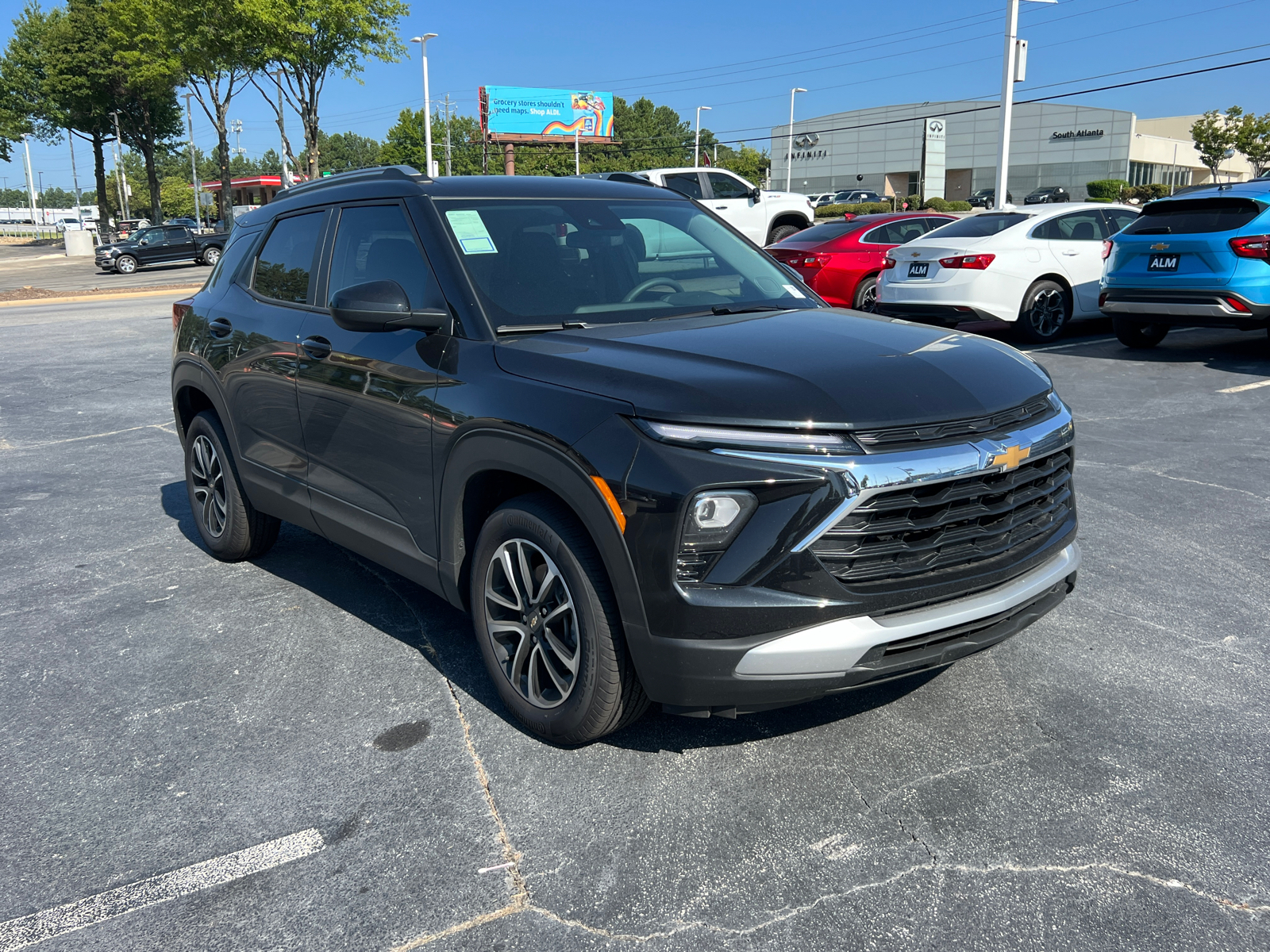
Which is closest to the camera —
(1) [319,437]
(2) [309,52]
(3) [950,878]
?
(3) [950,878]

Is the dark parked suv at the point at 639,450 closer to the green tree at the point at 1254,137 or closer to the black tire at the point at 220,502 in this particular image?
the black tire at the point at 220,502

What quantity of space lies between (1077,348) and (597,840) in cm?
1066

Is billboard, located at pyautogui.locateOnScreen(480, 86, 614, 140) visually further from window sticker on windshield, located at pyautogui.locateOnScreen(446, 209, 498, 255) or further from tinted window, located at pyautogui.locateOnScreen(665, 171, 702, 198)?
window sticker on windshield, located at pyautogui.locateOnScreen(446, 209, 498, 255)

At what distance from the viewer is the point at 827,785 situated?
2.97 meters

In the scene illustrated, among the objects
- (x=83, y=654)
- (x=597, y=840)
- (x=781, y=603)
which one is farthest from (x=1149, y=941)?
(x=83, y=654)

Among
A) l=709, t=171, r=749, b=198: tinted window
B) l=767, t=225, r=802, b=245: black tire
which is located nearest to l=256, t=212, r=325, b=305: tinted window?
l=709, t=171, r=749, b=198: tinted window

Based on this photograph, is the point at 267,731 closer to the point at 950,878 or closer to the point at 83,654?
the point at 83,654

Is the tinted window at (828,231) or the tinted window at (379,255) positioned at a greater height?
the tinted window at (828,231)

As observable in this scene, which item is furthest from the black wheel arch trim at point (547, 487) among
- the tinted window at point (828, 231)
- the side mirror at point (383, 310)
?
the tinted window at point (828, 231)

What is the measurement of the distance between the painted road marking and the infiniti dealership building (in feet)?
201

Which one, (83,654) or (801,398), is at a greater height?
(801,398)

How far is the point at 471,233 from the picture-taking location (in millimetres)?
3680

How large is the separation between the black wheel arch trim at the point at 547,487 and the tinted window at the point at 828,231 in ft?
37.6

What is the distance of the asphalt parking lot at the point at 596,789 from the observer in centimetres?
245
